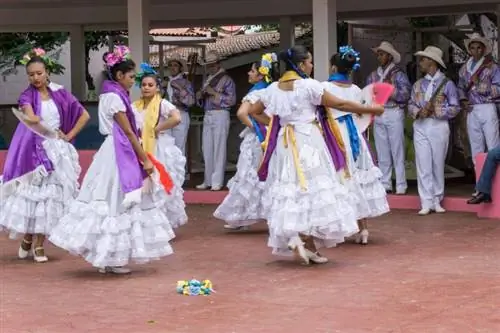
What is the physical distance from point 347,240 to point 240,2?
7.63 metres

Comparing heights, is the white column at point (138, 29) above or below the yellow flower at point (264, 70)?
above

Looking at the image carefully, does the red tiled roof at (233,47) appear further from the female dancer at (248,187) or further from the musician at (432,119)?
the female dancer at (248,187)

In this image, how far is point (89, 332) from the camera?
6270mm

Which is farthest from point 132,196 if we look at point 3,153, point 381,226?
point 3,153

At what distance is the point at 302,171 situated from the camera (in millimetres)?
8258

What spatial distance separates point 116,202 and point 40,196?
4.26ft

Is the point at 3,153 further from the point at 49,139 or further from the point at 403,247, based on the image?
the point at 403,247

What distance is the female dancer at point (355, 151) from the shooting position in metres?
9.45

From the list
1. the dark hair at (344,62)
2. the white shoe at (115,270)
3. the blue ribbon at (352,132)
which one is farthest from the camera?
the blue ribbon at (352,132)

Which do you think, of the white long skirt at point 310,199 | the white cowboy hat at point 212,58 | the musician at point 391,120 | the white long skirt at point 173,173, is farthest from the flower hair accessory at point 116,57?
the white cowboy hat at point 212,58

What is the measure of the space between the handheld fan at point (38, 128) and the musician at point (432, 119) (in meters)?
4.91

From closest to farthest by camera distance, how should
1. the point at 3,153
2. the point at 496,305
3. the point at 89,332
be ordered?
the point at 89,332 < the point at 496,305 < the point at 3,153

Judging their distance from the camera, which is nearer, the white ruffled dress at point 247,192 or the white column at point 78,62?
the white ruffled dress at point 247,192

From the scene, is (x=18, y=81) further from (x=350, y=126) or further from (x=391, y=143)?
(x=350, y=126)
